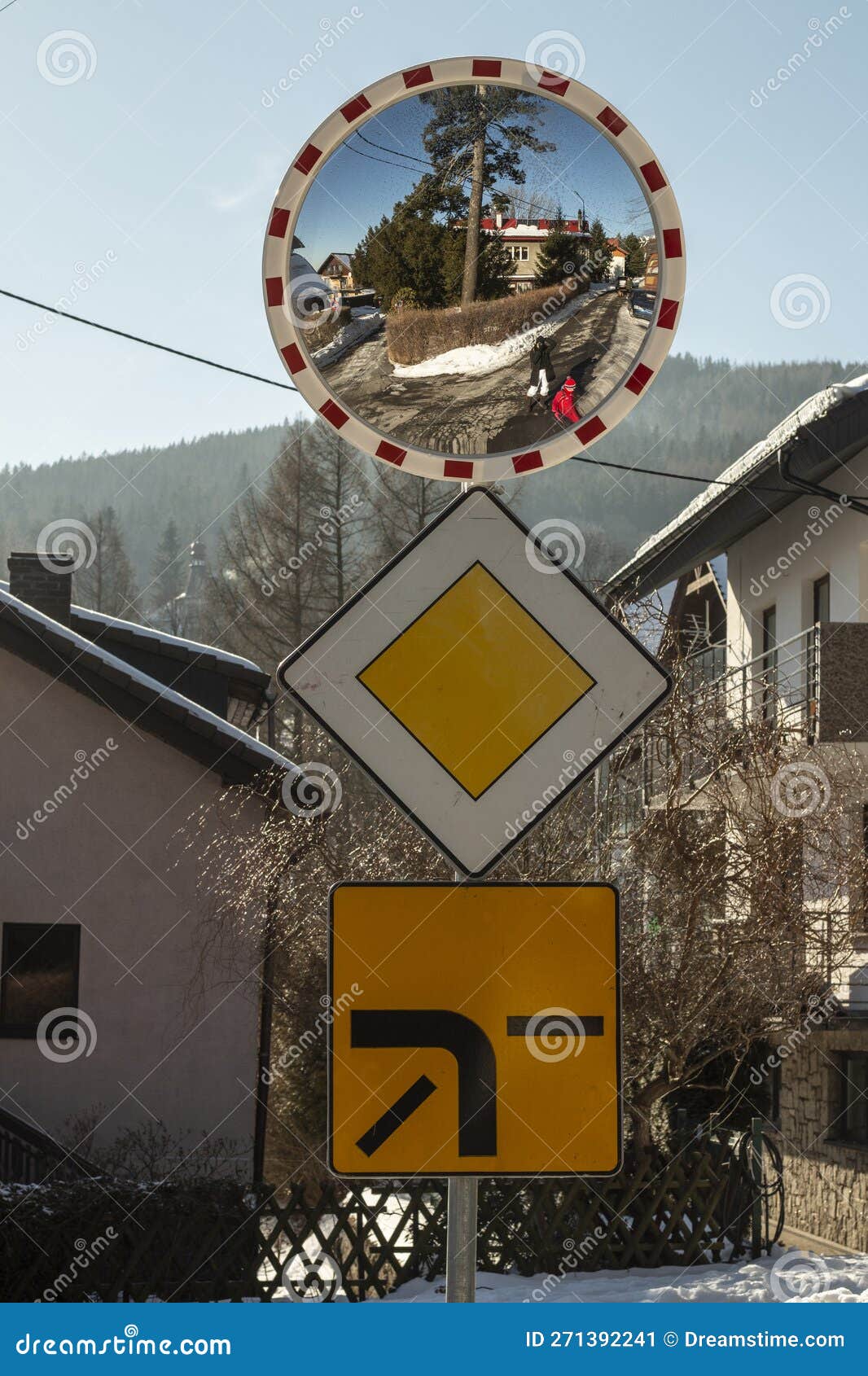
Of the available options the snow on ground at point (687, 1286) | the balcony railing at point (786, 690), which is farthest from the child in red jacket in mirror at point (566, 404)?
the balcony railing at point (786, 690)

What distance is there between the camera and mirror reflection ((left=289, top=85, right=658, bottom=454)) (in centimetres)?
284

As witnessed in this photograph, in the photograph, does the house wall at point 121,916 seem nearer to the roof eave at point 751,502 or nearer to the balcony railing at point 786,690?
the balcony railing at point 786,690

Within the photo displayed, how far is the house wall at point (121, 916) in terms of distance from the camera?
16000 millimetres

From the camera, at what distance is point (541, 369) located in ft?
9.39

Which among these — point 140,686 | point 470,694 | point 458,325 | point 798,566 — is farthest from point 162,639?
point 470,694

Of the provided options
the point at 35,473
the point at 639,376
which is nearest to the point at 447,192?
the point at 639,376

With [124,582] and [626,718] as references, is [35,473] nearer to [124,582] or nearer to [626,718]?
[124,582]

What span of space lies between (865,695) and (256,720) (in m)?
10.9

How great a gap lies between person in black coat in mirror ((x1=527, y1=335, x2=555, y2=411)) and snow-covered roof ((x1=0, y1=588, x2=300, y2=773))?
43.4 ft

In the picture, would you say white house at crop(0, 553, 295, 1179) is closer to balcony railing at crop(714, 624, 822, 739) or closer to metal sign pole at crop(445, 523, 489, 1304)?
balcony railing at crop(714, 624, 822, 739)

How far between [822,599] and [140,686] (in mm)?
9529

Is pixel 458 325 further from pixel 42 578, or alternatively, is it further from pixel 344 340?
pixel 42 578

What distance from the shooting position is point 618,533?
6456 cm

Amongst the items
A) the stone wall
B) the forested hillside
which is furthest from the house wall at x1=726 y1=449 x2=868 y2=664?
the forested hillside
